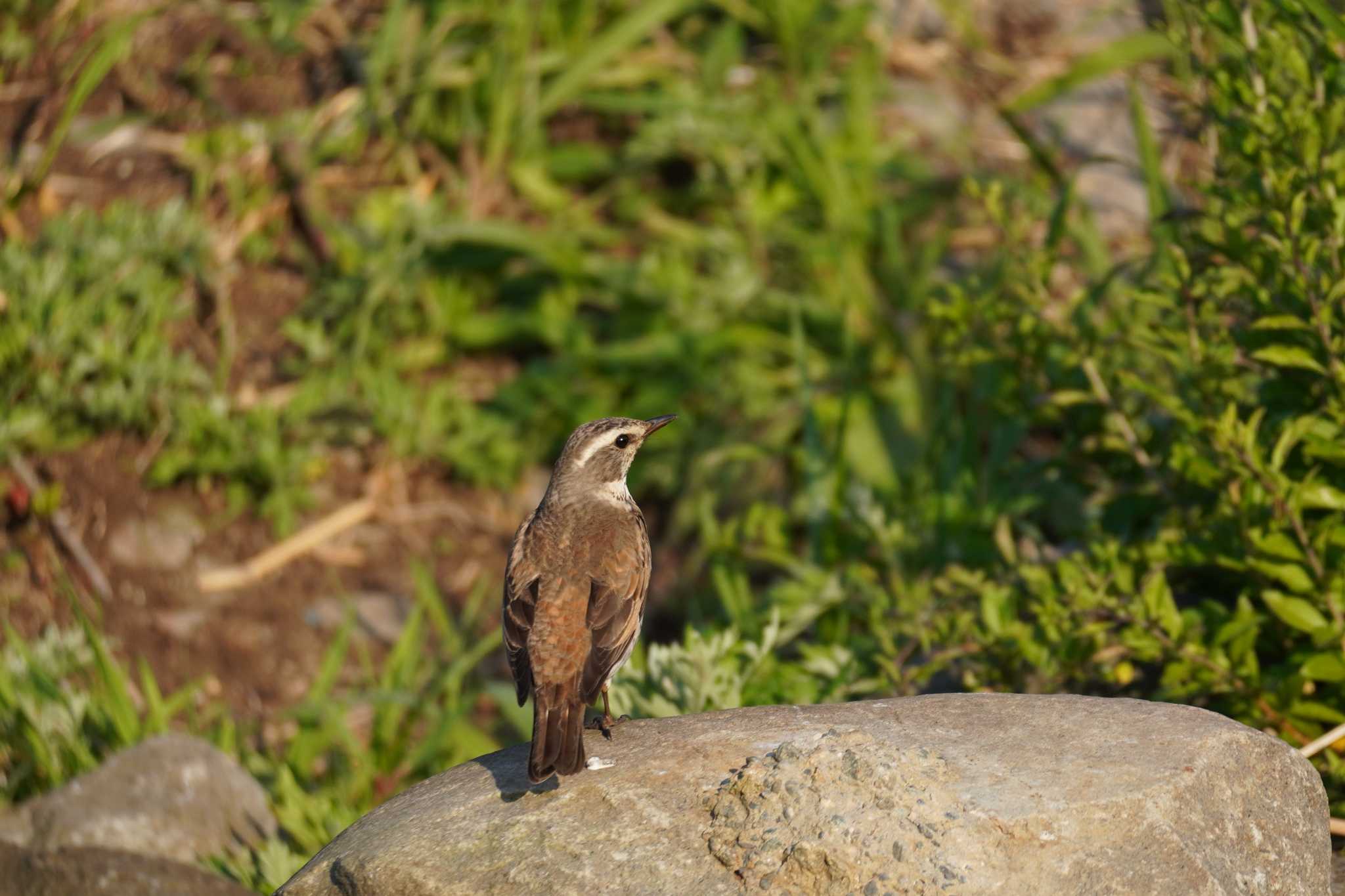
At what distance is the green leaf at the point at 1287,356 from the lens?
4672 millimetres

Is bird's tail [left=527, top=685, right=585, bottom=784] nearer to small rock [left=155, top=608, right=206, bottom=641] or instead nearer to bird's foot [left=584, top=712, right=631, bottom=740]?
bird's foot [left=584, top=712, right=631, bottom=740]

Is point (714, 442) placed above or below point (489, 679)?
above

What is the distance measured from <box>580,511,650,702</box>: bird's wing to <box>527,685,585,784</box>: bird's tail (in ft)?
0.31

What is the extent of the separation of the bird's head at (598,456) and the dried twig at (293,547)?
2933mm

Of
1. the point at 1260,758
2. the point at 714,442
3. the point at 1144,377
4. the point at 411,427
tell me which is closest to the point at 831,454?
the point at 714,442

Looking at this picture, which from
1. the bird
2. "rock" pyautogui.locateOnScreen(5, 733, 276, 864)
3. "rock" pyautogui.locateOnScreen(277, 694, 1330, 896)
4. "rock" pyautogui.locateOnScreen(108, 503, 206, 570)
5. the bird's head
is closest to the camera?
"rock" pyautogui.locateOnScreen(277, 694, 1330, 896)

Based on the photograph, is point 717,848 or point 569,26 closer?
point 717,848

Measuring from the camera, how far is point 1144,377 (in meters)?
6.61

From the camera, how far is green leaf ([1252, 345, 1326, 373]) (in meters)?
4.67

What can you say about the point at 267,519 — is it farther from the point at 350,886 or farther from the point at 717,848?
the point at 717,848

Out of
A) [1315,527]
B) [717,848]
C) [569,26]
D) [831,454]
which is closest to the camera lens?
[717,848]

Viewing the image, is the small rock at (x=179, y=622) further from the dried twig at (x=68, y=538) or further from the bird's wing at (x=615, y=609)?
the bird's wing at (x=615, y=609)

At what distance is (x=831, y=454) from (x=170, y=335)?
12.2ft

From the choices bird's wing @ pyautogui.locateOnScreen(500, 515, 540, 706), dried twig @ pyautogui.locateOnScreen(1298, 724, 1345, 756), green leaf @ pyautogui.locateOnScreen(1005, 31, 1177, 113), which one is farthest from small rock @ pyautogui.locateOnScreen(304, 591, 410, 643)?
green leaf @ pyautogui.locateOnScreen(1005, 31, 1177, 113)
